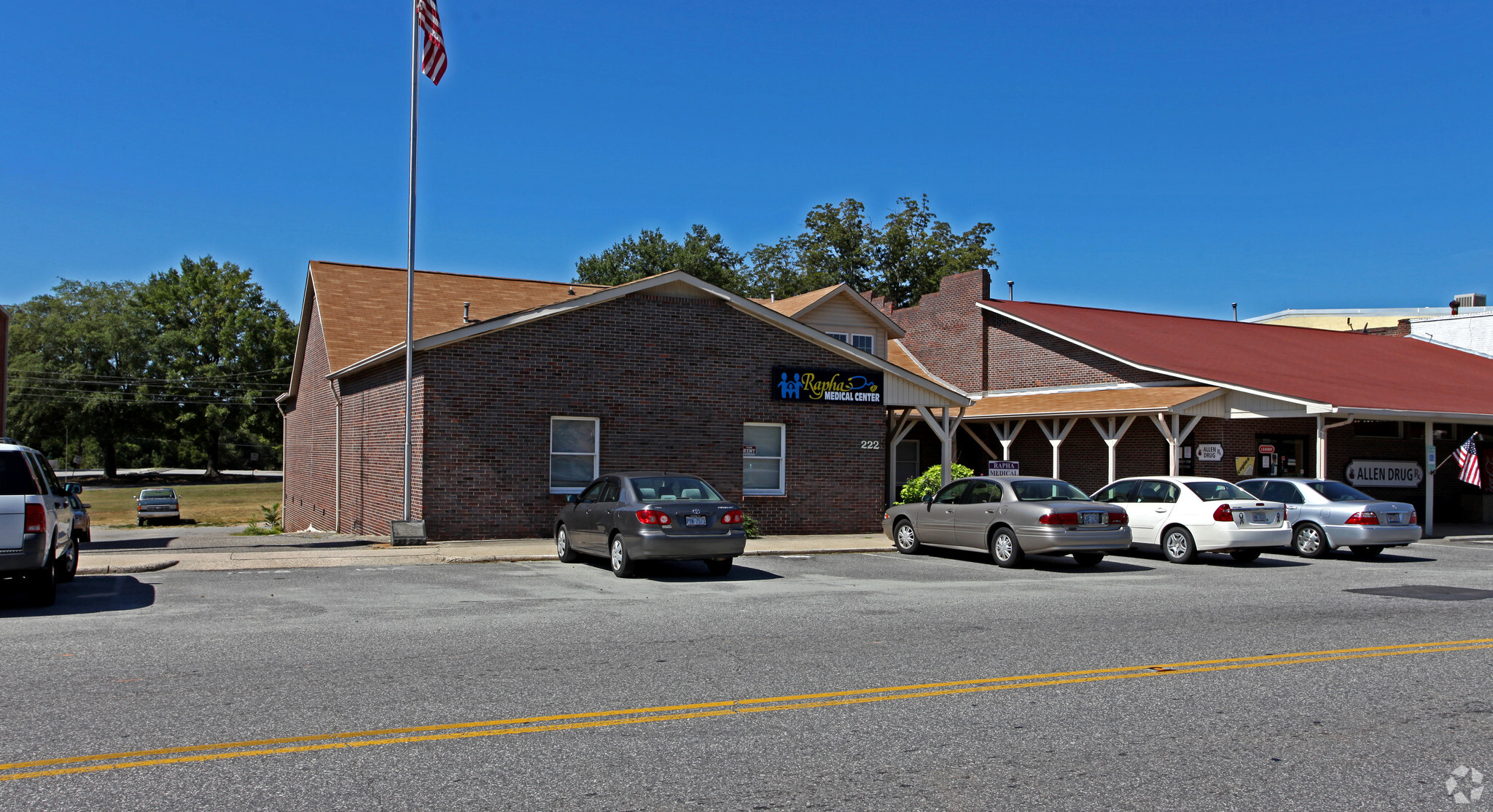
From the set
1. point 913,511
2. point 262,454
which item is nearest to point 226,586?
point 913,511

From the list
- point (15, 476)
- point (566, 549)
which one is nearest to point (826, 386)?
point (566, 549)

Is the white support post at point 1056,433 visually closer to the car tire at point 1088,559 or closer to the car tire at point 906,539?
the car tire at point 906,539

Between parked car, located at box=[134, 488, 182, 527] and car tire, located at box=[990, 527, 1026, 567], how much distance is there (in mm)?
40857

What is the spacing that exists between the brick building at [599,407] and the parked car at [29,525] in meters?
7.48

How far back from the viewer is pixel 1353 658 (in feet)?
29.8

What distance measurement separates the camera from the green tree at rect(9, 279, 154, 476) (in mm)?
78312

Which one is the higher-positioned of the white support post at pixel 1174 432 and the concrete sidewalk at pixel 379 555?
the white support post at pixel 1174 432

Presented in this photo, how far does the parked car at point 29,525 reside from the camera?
10.8m

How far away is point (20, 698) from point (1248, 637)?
31.8ft

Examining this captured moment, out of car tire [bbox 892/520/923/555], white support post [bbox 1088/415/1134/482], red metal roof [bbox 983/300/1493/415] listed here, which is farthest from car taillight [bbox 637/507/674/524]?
red metal roof [bbox 983/300/1493/415]

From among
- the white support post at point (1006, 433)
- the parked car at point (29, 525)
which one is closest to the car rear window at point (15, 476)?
the parked car at point (29, 525)

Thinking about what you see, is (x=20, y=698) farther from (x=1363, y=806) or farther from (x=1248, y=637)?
(x=1248, y=637)

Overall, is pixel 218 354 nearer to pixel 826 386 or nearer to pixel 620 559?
pixel 826 386

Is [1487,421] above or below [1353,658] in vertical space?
above
